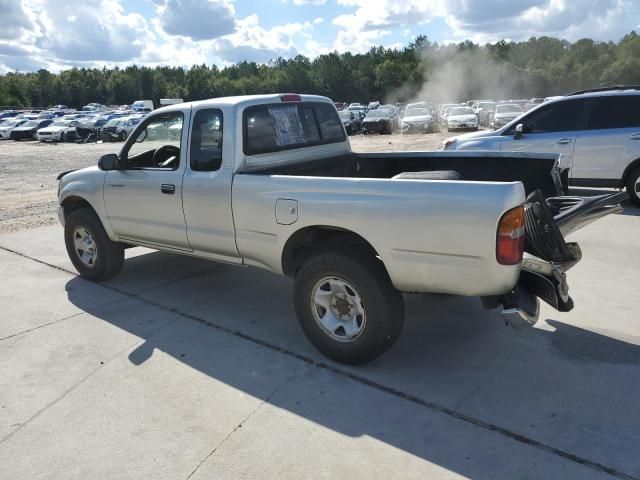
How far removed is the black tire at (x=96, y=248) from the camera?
18.0ft

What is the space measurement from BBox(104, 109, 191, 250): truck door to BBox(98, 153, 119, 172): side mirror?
6 centimetres

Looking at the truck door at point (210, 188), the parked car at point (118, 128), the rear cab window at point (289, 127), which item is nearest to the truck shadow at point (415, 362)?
the truck door at point (210, 188)

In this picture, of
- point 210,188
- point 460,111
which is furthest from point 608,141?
point 460,111

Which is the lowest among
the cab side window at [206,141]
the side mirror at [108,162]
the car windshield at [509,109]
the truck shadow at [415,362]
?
the car windshield at [509,109]

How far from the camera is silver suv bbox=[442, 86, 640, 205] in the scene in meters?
8.03

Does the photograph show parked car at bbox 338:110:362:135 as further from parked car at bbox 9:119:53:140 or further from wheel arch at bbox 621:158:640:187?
wheel arch at bbox 621:158:640:187

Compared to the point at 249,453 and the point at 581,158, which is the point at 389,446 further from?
the point at 581,158

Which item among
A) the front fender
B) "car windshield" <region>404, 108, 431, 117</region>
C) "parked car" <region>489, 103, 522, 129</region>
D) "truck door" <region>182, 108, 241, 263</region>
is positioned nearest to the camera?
"truck door" <region>182, 108, 241, 263</region>

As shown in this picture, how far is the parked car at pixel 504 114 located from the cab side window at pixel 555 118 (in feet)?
54.2

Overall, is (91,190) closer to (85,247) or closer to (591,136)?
(85,247)

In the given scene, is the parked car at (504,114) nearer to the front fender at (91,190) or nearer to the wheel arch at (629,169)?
the wheel arch at (629,169)

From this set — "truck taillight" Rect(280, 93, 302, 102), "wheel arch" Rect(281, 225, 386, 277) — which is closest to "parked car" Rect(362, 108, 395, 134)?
"truck taillight" Rect(280, 93, 302, 102)

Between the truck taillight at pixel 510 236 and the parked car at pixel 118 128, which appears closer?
the truck taillight at pixel 510 236

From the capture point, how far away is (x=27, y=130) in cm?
3534
